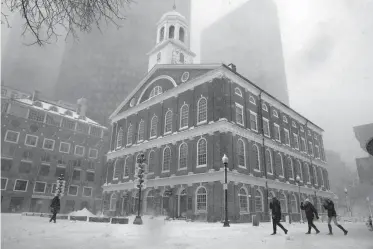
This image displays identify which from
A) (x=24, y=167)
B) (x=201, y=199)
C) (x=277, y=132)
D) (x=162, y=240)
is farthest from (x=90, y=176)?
(x=162, y=240)

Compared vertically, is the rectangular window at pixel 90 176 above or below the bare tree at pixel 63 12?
above

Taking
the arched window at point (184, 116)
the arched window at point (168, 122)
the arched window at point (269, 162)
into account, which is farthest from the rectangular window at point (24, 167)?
the arched window at point (269, 162)

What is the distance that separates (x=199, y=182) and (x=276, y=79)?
105103 millimetres

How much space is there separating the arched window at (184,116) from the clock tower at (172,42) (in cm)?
1254

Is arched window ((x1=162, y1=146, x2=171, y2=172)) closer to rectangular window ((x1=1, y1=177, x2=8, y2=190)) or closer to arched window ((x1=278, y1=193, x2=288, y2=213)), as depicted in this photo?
arched window ((x1=278, y1=193, x2=288, y2=213))

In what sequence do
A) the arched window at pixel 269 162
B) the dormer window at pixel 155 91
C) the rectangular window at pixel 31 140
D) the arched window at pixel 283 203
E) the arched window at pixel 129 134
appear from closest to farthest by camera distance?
the arched window at pixel 269 162 → the arched window at pixel 283 203 → the dormer window at pixel 155 91 → the arched window at pixel 129 134 → the rectangular window at pixel 31 140

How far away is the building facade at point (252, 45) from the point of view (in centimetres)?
10494

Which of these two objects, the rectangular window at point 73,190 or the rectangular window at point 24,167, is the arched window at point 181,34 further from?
the rectangular window at point 73,190

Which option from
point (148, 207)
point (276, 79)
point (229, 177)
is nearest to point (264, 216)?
point (229, 177)

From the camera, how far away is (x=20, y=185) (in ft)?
136

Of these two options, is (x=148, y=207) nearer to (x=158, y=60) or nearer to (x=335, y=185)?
(x=158, y=60)

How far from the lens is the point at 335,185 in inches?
2963

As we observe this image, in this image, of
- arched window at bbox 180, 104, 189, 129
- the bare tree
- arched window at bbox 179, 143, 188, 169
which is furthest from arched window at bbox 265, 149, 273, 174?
the bare tree

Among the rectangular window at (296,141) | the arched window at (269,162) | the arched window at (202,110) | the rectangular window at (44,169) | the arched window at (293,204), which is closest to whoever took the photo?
the arched window at (202,110)
